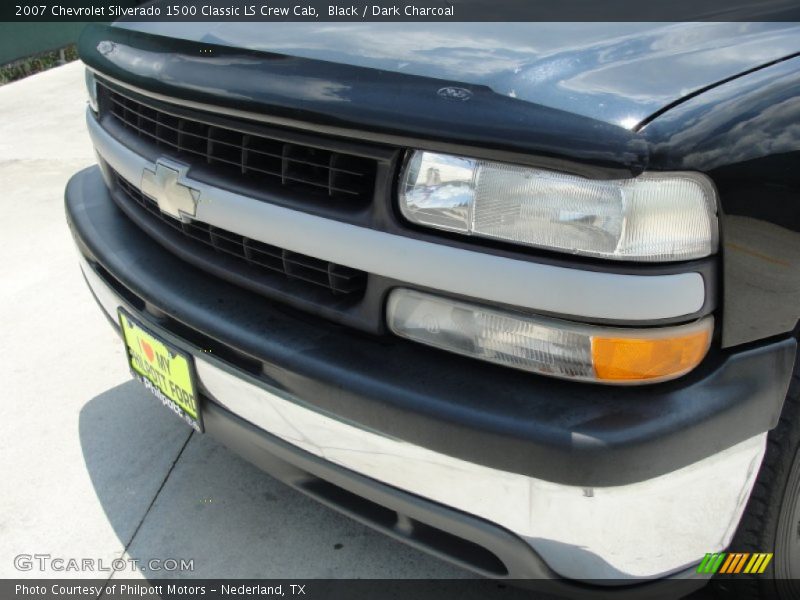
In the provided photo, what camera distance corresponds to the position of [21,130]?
21.2 ft

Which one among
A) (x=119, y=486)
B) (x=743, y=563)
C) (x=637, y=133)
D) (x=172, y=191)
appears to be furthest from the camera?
(x=119, y=486)

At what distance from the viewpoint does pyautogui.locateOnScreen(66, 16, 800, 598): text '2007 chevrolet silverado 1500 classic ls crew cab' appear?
1.27m

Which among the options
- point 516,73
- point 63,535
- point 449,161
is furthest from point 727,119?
point 63,535

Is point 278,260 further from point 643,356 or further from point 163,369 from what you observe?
point 643,356

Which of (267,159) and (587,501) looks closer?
(587,501)

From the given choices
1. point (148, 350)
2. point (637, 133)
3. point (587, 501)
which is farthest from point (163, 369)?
point (637, 133)

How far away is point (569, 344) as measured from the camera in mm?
1317

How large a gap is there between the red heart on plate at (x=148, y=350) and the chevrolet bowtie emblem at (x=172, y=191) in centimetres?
33

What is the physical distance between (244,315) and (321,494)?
0.42m

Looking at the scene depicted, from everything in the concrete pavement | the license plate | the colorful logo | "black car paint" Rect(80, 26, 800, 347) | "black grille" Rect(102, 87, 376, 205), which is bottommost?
the concrete pavement

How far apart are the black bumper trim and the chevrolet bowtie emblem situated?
1.01ft

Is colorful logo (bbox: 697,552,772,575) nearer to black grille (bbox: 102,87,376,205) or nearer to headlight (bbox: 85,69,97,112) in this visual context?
black grille (bbox: 102,87,376,205)

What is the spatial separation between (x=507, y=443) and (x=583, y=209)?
40 centimetres

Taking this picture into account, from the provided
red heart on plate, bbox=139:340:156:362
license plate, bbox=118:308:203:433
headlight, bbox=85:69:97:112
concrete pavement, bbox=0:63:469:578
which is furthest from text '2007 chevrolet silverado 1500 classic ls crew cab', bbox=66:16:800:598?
headlight, bbox=85:69:97:112
